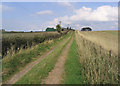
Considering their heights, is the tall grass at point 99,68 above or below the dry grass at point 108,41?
below

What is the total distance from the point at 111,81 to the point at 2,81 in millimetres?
5379

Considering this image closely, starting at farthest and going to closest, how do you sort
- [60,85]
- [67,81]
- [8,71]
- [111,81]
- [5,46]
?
[5,46]
[8,71]
[67,81]
[60,85]
[111,81]

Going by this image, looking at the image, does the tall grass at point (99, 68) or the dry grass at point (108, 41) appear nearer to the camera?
the tall grass at point (99, 68)

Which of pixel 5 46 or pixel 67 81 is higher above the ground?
pixel 5 46

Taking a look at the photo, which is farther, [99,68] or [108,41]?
[108,41]

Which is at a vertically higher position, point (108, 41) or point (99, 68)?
point (108, 41)

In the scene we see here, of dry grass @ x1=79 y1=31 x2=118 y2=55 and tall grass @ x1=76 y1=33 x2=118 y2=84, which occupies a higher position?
dry grass @ x1=79 y1=31 x2=118 y2=55

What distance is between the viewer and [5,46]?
38.4 ft

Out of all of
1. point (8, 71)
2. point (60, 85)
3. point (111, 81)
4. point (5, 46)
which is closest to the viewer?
point (111, 81)

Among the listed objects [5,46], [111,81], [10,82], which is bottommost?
[10,82]

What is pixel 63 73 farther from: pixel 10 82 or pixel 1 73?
pixel 1 73

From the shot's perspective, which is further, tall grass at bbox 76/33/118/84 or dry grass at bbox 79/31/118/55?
dry grass at bbox 79/31/118/55

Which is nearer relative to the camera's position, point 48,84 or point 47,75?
point 48,84

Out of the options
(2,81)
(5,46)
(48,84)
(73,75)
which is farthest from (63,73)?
(5,46)
